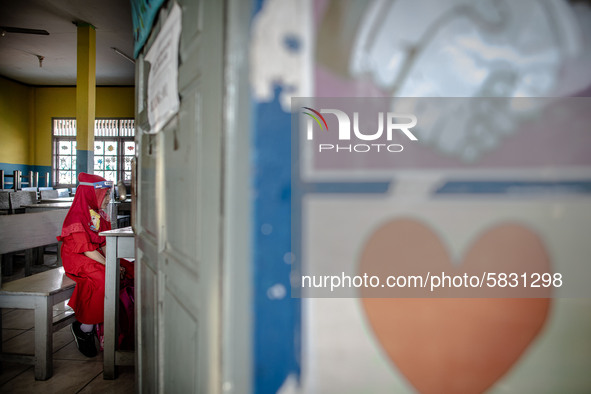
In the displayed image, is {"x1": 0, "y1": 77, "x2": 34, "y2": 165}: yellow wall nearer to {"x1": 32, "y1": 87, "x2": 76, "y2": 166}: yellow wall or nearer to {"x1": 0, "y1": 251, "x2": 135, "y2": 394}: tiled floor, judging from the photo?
{"x1": 32, "y1": 87, "x2": 76, "y2": 166}: yellow wall

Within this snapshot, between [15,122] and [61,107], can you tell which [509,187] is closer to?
[61,107]

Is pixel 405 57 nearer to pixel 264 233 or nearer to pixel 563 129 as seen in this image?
pixel 563 129

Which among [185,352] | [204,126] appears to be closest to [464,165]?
[204,126]

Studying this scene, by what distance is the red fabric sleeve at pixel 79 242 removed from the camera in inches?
89.3

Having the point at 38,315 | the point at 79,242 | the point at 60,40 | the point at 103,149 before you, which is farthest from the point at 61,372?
the point at 103,149

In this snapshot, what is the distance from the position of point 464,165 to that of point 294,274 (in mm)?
579

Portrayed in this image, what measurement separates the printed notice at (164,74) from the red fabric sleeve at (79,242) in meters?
1.23

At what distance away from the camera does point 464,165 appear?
38.7 inches

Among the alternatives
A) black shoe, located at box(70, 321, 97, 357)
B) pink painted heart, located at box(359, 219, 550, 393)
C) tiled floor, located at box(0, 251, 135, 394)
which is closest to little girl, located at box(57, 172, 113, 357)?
black shoe, located at box(70, 321, 97, 357)

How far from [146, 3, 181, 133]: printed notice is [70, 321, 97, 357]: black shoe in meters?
1.63

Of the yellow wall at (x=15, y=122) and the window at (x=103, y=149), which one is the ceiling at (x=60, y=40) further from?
the window at (x=103, y=149)

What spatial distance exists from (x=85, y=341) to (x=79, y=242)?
662 mm

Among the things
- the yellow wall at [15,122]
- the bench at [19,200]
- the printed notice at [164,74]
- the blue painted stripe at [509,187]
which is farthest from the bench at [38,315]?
the yellow wall at [15,122]

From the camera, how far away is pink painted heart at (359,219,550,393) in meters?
0.99
